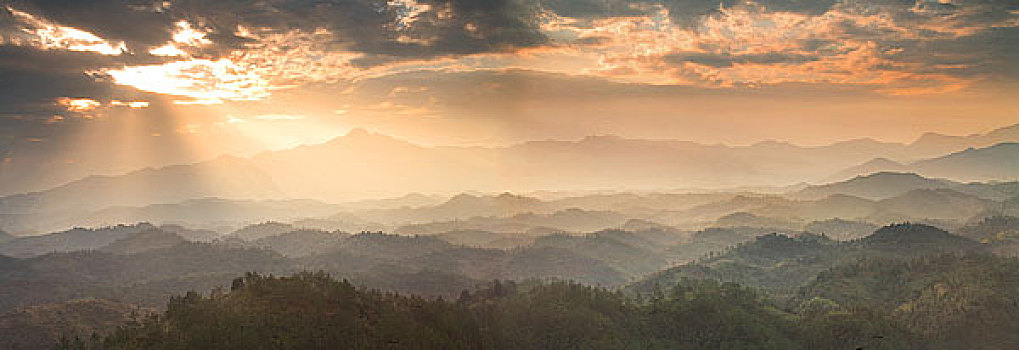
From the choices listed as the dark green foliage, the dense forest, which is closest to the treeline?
the dense forest

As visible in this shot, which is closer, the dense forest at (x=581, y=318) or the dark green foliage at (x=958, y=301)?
the dense forest at (x=581, y=318)

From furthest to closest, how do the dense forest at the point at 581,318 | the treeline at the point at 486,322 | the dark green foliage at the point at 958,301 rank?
the dark green foliage at the point at 958,301
the dense forest at the point at 581,318
the treeline at the point at 486,322

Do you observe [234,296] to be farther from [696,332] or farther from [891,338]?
[891,338]

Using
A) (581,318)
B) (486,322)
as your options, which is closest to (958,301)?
(581,318)

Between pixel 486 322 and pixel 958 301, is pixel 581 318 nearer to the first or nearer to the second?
pixel 486 322

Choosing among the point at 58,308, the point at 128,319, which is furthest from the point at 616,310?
the point at 58,308

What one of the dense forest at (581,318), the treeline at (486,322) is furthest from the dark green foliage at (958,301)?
the treeline at (486,322)

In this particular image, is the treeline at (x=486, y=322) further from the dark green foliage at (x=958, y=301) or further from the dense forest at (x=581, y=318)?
the dark green foliage at (x=958, y=301)

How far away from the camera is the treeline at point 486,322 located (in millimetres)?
98312

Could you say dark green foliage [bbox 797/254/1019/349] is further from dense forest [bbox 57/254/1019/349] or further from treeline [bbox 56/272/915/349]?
treeline [bbox 56/272/915/349]

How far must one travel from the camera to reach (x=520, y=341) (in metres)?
140

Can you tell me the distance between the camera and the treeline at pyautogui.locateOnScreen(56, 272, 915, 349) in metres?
98.3

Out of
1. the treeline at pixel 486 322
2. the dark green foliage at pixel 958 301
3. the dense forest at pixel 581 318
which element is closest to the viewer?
the treeline at pixel 486 322

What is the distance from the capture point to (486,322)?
482 feet
